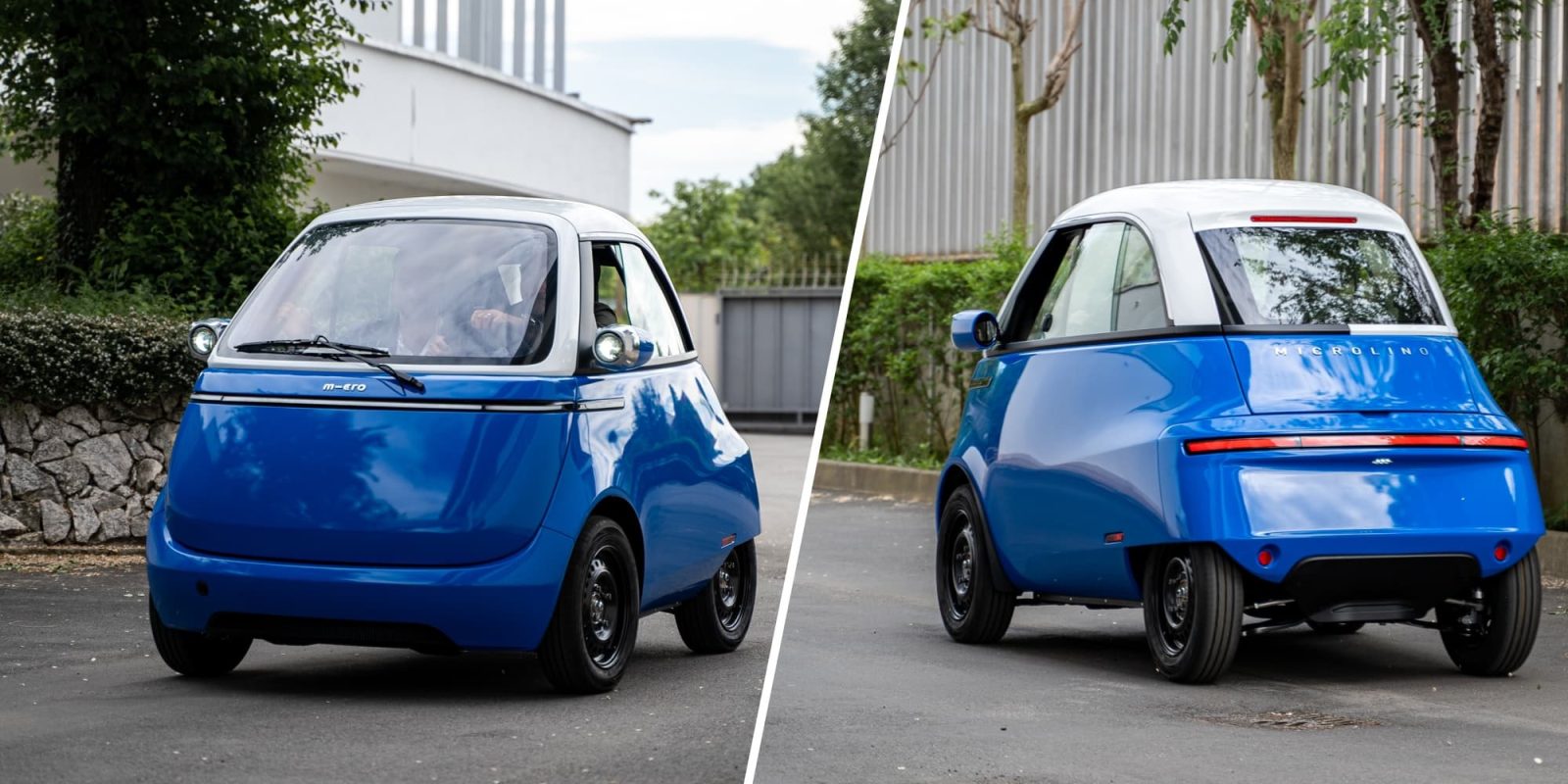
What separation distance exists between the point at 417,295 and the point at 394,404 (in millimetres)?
532

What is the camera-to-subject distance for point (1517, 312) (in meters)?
12.3

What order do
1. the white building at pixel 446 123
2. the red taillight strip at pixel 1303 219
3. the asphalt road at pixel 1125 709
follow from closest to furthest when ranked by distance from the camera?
1. the asphalt road at pixel 1125 709
2. the red taillight strip at pixel 1303 219
3. the white building at pixel 446 123

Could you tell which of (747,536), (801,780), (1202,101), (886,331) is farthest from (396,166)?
(801,780)

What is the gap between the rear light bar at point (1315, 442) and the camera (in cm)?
704

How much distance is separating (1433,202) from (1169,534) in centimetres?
887

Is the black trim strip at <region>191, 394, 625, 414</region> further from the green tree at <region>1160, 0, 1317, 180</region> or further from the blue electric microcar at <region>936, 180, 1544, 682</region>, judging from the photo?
the green tree at <region>1160, 0, 1317, 180</region>

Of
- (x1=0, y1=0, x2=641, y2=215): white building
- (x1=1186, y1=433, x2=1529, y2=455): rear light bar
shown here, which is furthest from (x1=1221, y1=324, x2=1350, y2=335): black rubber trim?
(x1=0, y1=0, x2=641, y2=215): white building

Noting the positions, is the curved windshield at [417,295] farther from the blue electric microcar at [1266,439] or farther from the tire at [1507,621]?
the tire at [1507,621]

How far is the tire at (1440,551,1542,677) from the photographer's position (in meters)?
7.44

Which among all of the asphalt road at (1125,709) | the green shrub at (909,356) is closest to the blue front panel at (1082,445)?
the asphalt road at (1125,709)

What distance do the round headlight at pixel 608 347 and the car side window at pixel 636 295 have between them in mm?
670

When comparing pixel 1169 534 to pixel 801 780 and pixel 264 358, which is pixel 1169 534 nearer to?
pixel 801 780

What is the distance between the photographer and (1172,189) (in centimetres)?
778

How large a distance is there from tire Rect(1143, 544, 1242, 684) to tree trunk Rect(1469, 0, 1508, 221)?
270 inches
